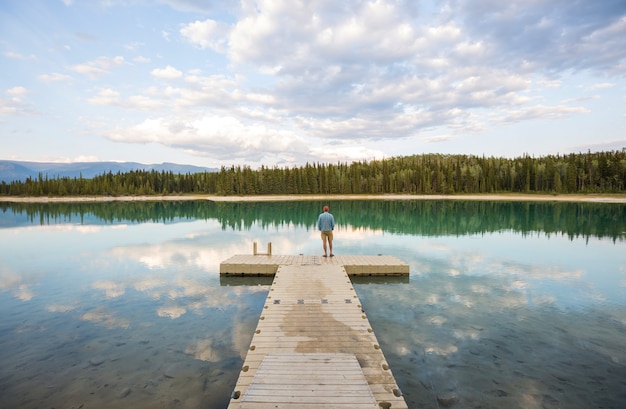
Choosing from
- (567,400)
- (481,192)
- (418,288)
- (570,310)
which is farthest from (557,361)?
(481,192)

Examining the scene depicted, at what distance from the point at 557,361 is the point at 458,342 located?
237cm

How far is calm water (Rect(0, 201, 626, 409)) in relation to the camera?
8062 mm

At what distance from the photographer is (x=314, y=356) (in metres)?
7.55

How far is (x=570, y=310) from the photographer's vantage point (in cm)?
1298

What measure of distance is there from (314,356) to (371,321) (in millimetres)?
4970

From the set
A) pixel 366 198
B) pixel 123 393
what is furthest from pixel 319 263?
pixel 366 198

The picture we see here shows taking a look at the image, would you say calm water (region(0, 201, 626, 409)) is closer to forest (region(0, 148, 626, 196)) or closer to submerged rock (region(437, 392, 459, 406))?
submerged rock (region(437, 392, 459, 406))

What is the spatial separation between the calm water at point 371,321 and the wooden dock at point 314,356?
1051 millimetres

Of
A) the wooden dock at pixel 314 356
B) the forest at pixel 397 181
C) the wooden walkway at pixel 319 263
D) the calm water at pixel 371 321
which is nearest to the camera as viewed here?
the wooden dock at pixel 314 356

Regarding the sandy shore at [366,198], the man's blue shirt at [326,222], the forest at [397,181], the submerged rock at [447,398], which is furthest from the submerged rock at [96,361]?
the forest at [397,181]

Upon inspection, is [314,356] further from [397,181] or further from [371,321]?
[397,181]

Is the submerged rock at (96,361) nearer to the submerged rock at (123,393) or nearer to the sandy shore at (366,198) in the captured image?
the submerged rock at (123,393)

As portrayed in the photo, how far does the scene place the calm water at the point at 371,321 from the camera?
8.06m

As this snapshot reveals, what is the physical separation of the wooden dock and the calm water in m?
1.05
